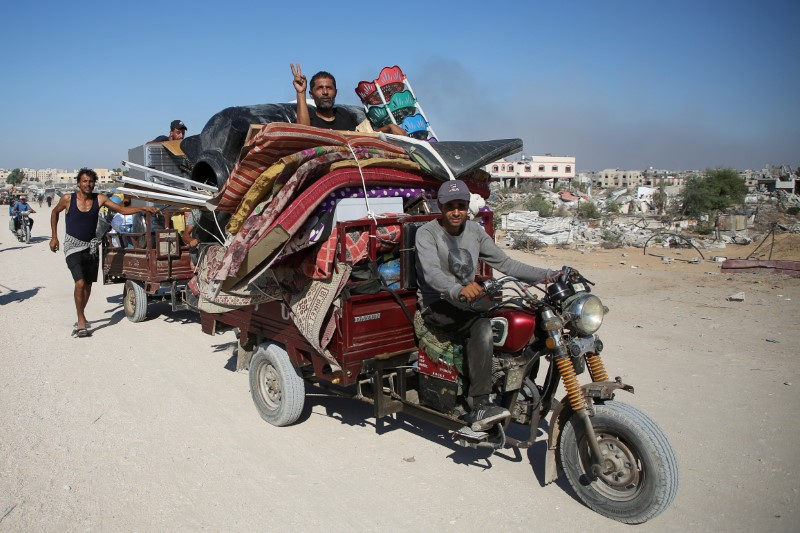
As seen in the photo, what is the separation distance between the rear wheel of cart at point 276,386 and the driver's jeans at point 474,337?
1622 mm

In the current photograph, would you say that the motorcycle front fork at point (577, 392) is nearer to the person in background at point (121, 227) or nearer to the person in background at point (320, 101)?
the person in background at point (320, 101)

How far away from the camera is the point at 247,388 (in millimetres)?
6172

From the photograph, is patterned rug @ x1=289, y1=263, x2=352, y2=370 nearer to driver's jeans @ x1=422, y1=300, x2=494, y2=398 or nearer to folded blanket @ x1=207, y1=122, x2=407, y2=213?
driver's jeans @ x1=422, y1=300, x2=494, y2=398

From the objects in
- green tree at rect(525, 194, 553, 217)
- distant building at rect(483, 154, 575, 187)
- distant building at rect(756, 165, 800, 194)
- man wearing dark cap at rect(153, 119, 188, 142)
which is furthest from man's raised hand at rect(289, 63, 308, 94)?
distant building at rect(483, 154, 575, 187)

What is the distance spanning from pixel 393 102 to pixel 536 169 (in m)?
93.7

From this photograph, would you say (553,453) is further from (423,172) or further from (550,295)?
(423,172)

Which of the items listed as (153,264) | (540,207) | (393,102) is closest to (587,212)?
(540,207)

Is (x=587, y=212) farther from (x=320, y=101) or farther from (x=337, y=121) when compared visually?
(x=320, y=101)

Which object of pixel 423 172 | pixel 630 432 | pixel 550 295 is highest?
pixel 423 172

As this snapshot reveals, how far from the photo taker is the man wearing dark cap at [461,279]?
3.85 meters

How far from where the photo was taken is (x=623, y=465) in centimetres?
351

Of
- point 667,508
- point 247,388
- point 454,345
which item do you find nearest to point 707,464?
point 667,508

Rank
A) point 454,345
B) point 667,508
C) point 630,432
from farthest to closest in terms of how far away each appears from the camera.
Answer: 1. point 454,345
2. point 667,508
3. point 630,432

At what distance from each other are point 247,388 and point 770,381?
16.9ft
